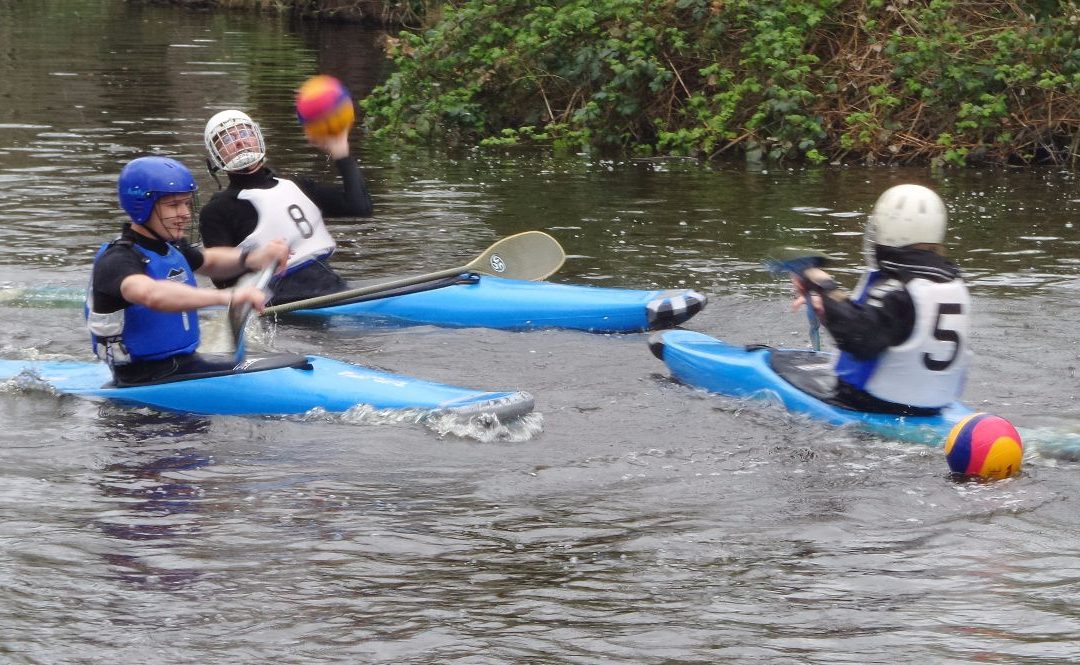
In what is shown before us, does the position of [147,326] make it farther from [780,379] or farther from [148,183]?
[780,379]

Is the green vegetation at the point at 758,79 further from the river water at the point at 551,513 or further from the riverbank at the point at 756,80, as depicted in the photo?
the river water at the point at 551,513

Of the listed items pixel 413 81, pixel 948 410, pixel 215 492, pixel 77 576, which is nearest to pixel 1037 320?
pixel 948 410

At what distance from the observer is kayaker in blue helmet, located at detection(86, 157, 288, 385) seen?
611 centimetres

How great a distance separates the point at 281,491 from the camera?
558 centimetres

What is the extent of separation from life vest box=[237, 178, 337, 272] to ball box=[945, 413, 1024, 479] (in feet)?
13.8

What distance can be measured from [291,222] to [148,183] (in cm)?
230

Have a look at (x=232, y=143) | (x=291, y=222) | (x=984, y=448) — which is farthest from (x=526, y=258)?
(x=984, y=448)

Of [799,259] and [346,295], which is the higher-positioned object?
[799,259]

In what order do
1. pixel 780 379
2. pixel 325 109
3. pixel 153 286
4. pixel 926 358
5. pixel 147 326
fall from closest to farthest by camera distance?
pixel 926 358
pixel 153 286
pixel 147 326
pixel 780 379
pixel 325 109

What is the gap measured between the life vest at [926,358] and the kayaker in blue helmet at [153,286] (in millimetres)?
2588

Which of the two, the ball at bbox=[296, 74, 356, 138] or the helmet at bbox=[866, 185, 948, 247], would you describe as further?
the ball at bbox=[296, 74, 356, 138]

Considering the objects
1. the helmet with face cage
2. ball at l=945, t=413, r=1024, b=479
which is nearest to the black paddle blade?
the helmet with face cage

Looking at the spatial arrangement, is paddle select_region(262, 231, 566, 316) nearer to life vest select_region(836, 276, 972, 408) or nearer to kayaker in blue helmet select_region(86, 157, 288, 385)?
kayaker in blue helmet select_region(86, 157, 288, 385)

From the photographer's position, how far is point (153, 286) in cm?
609
